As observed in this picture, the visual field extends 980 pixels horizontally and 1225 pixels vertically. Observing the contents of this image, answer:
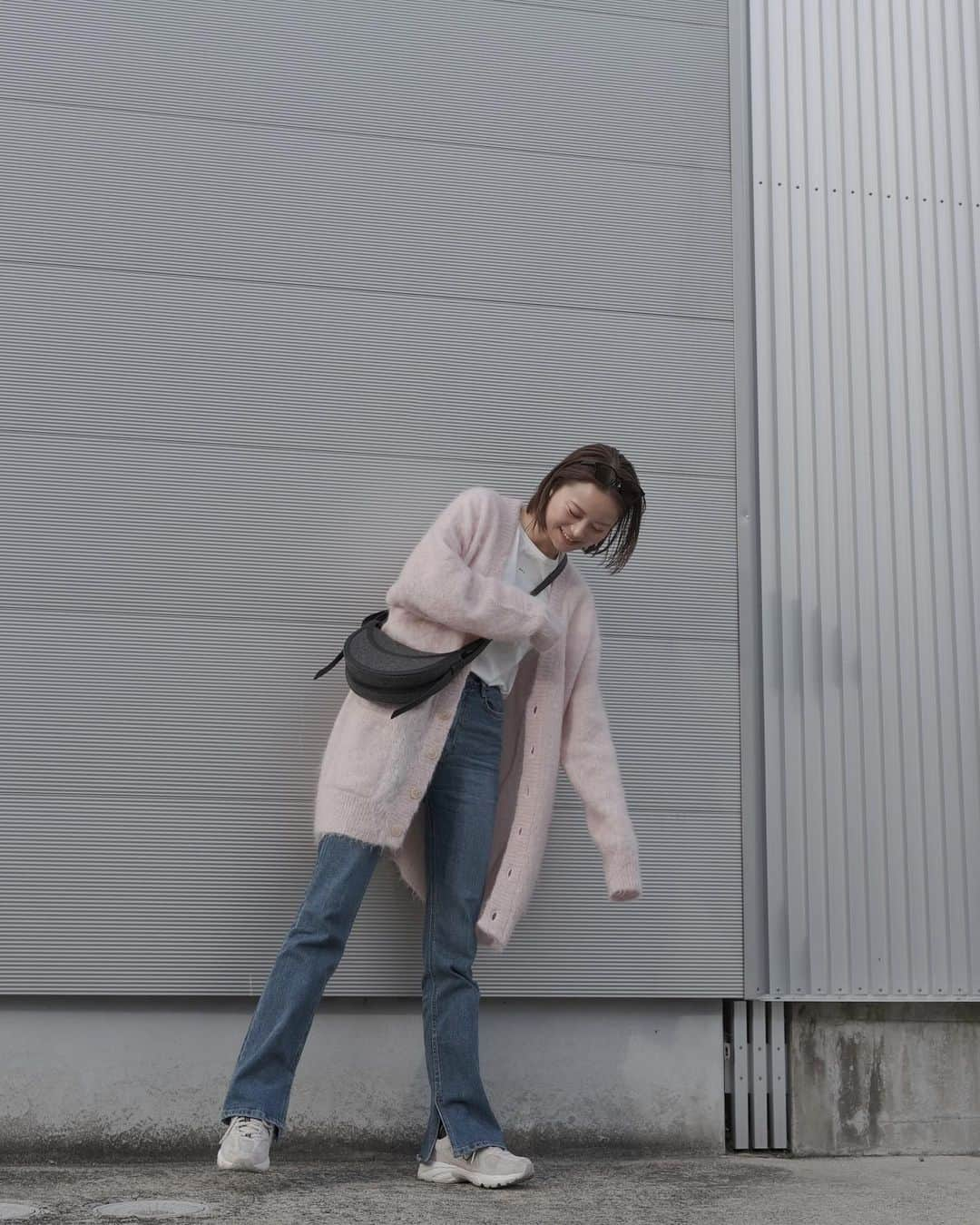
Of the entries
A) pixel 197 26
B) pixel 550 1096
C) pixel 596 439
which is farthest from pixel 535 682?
pixel 197 26

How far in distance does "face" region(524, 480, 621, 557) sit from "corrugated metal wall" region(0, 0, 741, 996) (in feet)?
1.34

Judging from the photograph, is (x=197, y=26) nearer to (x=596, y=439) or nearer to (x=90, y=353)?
(x=90, y=353)

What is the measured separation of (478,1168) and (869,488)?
6.03 ft

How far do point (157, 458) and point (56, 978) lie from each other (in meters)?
1.13

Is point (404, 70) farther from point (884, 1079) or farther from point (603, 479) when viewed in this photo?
point (884, 1079)

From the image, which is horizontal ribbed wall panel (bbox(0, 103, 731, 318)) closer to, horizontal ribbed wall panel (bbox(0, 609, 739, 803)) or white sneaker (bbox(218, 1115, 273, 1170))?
horizontal ribbed wall panel (bbox(0, 609, 739, 803))

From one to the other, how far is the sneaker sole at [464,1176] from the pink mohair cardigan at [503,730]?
1.39 feet

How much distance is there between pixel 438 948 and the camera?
2.71m

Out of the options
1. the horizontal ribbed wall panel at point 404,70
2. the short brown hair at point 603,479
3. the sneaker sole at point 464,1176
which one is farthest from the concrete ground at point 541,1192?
the horizontal ribbed wall panel at point 404,70

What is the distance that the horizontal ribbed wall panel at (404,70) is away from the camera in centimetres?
314

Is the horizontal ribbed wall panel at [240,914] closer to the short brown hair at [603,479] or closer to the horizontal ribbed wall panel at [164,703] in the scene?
the horizontal ribbed wall panel at [164,703]

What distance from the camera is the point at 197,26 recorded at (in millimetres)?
3195

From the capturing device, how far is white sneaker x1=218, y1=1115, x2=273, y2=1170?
246cm

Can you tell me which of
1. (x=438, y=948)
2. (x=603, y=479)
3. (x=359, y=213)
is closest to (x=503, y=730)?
(x=438, y=948)
